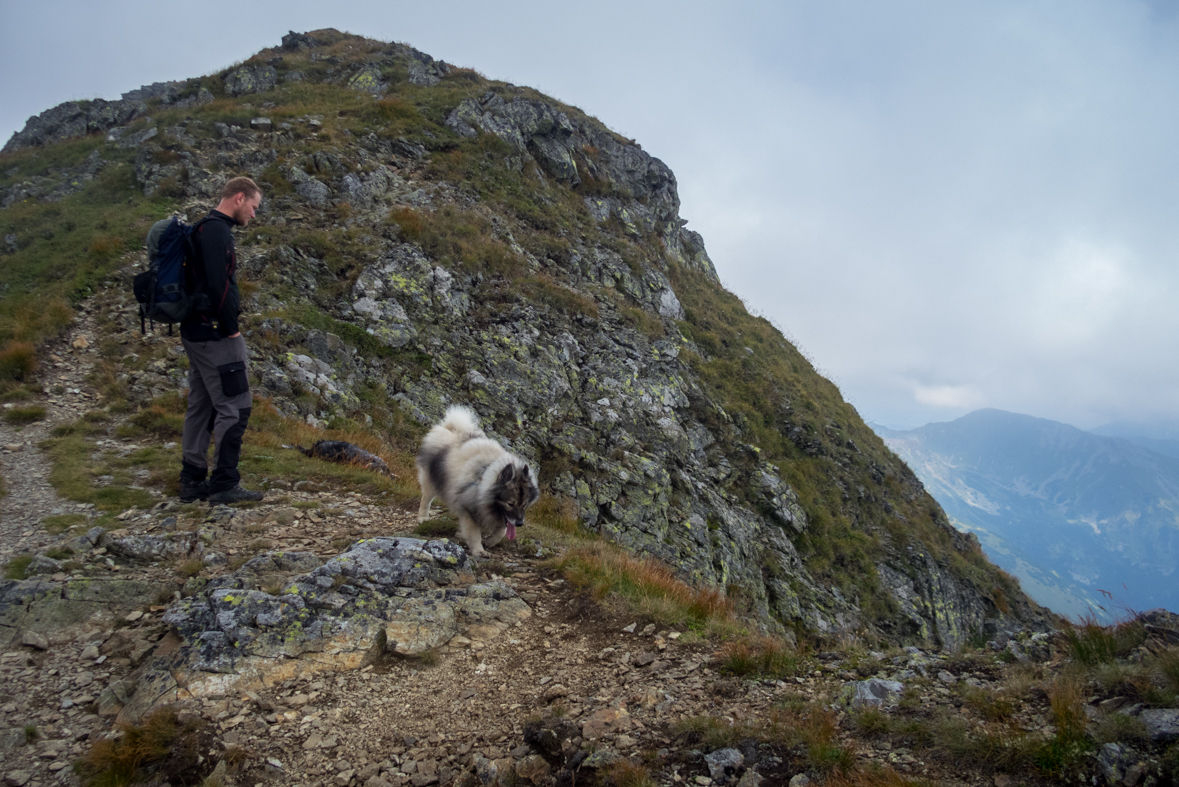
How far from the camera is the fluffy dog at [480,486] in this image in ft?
21.9

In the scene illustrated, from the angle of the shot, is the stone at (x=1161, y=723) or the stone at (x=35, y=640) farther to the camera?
the stone at (x=35, y=640)

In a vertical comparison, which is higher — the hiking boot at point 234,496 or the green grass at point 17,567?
the hiking boot at point 234,496

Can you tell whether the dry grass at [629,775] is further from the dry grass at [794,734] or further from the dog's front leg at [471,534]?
the dog's front leg at [471,534]

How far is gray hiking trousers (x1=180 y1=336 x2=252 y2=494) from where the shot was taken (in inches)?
260

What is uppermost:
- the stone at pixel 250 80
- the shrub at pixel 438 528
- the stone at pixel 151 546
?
the stone at pixel 250 80

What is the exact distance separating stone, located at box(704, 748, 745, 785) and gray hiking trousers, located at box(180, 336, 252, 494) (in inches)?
268

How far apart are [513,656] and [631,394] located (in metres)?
13.8

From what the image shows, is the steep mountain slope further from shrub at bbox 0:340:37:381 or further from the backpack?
the backpack

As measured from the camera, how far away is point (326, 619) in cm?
512

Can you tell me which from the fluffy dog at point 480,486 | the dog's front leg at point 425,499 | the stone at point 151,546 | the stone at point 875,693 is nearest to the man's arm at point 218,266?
the stone at point 151,546

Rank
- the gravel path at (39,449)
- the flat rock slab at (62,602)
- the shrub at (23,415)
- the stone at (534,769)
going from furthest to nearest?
the shrub at (23,415)
the gravel path at (39,449)
the flat rock slab at (62,602)
the stone at (534,769)

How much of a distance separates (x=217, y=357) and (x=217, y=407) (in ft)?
2.25

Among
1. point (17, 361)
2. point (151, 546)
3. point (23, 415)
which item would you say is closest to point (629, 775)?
point (151, 546)

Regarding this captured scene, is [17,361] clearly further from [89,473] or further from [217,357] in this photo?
[217,357]
